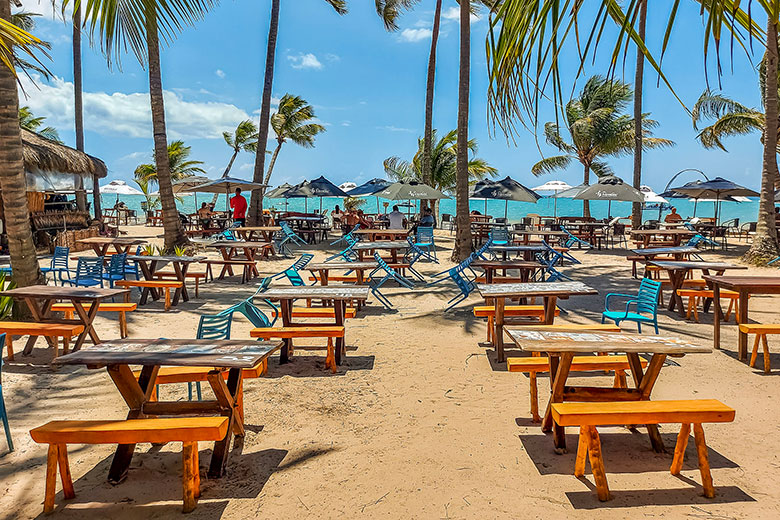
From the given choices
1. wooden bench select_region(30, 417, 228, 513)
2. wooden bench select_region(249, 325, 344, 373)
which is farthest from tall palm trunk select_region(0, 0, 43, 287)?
wooden bench select_region(30, 417, 228, 513)

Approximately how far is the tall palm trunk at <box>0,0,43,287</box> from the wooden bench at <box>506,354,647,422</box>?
5925 millimetres

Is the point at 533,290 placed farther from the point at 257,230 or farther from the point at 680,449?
the point at 257,230

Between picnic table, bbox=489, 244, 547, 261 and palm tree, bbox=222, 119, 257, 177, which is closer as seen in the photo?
picnic table, bbox=489, 244, 547, 261

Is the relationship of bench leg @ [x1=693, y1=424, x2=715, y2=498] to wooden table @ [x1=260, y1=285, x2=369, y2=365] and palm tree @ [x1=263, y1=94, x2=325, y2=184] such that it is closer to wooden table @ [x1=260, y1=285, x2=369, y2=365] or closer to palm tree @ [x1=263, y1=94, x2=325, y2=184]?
wooden table @ [x1=260, y1=285, x2=369, y2=365]

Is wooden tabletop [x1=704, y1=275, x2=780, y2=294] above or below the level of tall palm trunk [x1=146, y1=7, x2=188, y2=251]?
below

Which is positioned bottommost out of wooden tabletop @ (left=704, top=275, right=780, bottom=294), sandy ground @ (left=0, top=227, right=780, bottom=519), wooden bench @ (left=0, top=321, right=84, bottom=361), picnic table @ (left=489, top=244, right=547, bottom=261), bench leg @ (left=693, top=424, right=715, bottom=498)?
sandy ground @ (left=0, top=227, right=780, bottom=519)

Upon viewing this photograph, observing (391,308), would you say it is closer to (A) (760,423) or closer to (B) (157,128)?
(A) (760,423)

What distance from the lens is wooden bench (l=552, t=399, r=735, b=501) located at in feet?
10.2

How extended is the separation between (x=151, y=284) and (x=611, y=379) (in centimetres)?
643

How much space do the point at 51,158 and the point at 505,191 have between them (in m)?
12.9

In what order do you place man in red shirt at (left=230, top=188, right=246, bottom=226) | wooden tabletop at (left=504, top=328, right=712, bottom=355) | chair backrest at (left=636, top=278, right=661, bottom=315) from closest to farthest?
wooden tabletop at (left=504, top=328, right=712, bottom=355), chair backrest at (left=636, top=278, right=661, bottom=315), man in red shirt at (left=230, top=188, right=246, bottom=226)

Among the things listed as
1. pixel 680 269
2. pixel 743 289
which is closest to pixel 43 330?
pixel 743 289

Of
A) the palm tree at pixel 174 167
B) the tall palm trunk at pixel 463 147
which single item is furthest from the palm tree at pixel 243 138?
the tall palm trunk at pixel 463 147

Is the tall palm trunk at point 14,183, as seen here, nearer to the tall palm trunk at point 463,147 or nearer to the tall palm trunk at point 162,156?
the tall palm trunk at point 162,156
